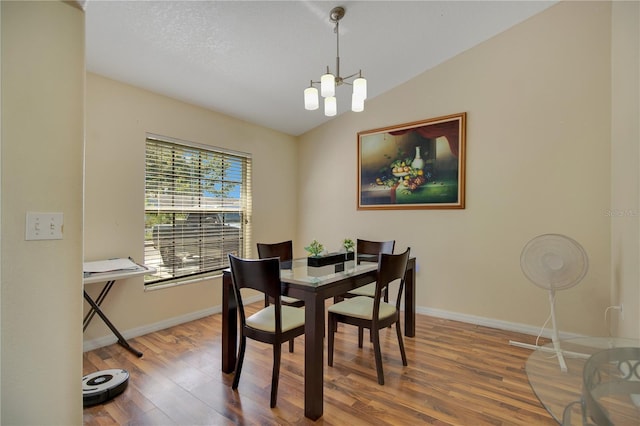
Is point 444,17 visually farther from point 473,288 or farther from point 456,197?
point 473,288

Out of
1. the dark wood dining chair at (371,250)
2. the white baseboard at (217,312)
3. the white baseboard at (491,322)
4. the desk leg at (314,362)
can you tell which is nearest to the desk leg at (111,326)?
the white baseboard at (217,312)

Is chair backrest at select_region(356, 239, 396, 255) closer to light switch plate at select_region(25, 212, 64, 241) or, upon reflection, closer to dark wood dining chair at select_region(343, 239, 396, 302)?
dark wood dining chair at select_region(343, 239, 396, 302)

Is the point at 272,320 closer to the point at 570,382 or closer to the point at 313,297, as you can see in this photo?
the point at 313,297

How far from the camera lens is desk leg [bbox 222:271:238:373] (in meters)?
2.33

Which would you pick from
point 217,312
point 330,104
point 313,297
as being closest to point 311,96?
point 330,104

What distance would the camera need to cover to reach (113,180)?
2.82 m

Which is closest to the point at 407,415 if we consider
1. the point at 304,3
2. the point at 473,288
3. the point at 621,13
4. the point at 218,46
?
the point at 473,288

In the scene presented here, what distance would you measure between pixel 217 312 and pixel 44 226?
264 cm

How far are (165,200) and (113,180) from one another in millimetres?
517

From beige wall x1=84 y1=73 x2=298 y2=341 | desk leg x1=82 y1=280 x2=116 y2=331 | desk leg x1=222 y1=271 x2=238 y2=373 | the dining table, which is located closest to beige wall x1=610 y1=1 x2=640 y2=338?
the dining table

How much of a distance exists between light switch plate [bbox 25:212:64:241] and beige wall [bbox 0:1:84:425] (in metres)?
0.02

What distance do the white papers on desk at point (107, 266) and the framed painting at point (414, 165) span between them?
8.80ft

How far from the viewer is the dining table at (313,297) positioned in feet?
5.98

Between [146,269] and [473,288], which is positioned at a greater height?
[146,269]
